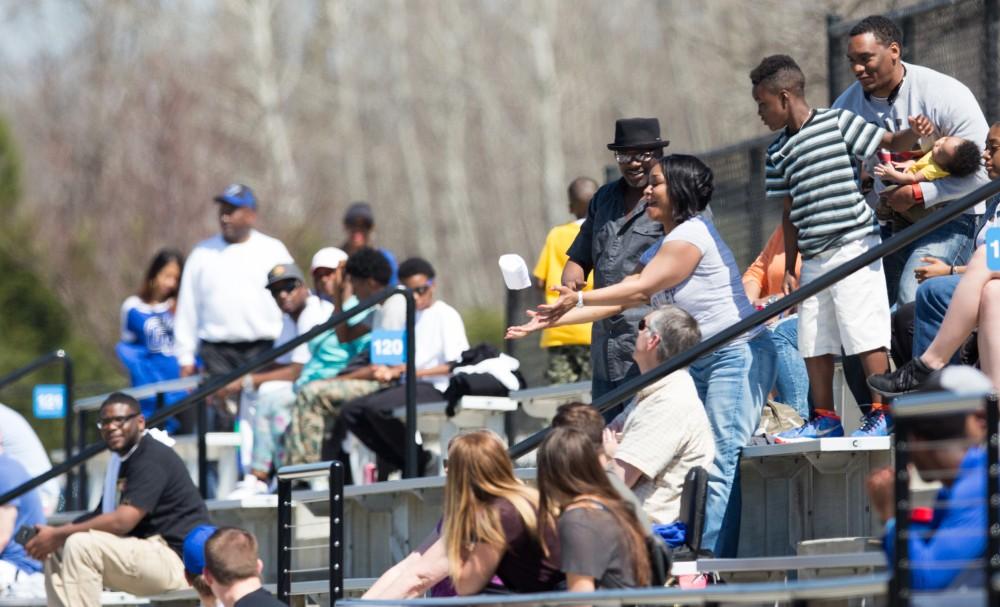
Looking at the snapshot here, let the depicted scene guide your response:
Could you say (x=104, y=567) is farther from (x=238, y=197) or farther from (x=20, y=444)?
(x=238, y=197)

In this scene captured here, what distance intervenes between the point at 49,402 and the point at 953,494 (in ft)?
31.9

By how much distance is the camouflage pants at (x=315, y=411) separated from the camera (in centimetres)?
1092

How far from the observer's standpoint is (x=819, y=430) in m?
7.91

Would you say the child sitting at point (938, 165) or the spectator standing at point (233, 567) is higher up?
the child sitting at point (938, 165)

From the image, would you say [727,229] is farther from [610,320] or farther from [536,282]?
[610,320]

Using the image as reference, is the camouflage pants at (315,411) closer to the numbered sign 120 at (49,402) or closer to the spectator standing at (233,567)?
the spectator standing at (233,567)

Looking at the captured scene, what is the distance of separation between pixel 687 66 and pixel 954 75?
30.5m

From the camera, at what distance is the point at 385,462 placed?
35.4 feet

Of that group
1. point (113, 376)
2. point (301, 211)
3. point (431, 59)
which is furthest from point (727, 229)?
point (431, 59)

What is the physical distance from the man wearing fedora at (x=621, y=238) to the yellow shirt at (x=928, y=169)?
1.22m

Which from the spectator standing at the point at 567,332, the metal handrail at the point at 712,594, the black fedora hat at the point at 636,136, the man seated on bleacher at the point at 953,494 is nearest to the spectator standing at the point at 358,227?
the spectator standing at the point at 567,332

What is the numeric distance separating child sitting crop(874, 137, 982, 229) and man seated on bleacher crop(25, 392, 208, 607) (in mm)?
4222

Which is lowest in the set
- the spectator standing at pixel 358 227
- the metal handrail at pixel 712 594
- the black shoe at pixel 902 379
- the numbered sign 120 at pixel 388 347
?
the metal handrail at pixel 712 594

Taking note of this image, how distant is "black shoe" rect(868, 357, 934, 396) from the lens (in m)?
7.25
